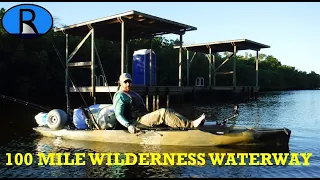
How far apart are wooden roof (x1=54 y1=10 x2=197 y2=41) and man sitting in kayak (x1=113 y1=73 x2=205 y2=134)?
26.7 feet

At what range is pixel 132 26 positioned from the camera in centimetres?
1914

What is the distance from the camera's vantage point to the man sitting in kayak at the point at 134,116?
29.4 ft

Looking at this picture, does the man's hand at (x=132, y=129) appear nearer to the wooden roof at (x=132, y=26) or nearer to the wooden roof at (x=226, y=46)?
the wooden roof at (x=132, y=26)

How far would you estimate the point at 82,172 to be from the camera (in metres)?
7.05

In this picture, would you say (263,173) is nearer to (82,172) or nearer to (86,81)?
(82,172)

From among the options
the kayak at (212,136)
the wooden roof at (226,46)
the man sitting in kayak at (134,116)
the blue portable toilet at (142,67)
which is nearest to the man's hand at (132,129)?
the man sitting in kayak at (134,116)

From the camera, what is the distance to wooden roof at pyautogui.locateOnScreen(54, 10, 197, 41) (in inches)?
684

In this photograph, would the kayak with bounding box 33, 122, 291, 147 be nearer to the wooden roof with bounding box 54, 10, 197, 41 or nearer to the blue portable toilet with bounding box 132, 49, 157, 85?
the wooden roof with bounding box 54, 10, 197, 41

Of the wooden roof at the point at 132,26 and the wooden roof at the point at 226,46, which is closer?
the wooden roof at the point at 132,26

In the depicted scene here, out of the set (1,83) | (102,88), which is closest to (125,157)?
(102,88)

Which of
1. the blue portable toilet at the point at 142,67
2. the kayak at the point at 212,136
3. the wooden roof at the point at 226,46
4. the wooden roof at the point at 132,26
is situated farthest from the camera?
the wooden roof at the point at 226,46

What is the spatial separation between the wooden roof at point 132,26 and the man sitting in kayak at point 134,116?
8.13m

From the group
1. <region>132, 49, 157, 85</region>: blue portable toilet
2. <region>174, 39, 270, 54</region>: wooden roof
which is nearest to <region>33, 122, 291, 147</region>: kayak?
<region>132, 49, 157, 85</region>: blue portable toilet

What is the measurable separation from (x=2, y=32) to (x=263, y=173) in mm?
23928
